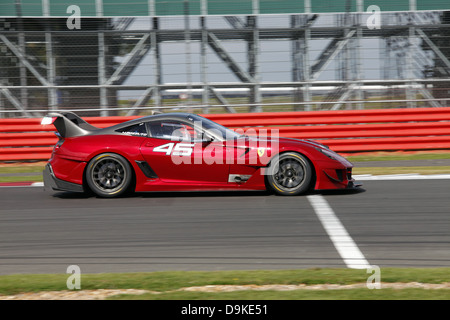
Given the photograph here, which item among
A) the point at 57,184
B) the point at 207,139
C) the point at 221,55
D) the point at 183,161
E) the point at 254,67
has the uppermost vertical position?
the point at 221,55

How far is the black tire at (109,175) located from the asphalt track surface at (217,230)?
Answer: 18 centimetres

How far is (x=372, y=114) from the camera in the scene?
13664mm

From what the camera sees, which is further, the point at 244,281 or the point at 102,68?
the point at 102,68

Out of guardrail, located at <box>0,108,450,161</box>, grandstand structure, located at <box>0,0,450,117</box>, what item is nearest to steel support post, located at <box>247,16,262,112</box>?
grandstand structure, located at <box>0,0,450,117</box>

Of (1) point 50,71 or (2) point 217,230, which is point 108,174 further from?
(1) point 50,71

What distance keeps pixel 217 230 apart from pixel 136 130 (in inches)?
103

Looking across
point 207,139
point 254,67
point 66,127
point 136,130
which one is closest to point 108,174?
point 136,130

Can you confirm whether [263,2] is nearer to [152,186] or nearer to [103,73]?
[103,73]

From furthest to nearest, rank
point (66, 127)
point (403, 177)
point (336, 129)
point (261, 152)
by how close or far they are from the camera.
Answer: point (336, 129), point (403, 177), point (66, 127), point (261, 152)

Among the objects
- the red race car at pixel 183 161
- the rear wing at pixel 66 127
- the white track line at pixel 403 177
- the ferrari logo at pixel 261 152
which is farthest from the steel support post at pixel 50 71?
the ferrari logo at pixel 261 152

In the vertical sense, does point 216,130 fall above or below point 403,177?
above

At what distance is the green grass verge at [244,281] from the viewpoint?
4.13 metres

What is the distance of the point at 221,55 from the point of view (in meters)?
14.5

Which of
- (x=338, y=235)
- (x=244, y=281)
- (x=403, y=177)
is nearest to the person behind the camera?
(x=244, y=281)
